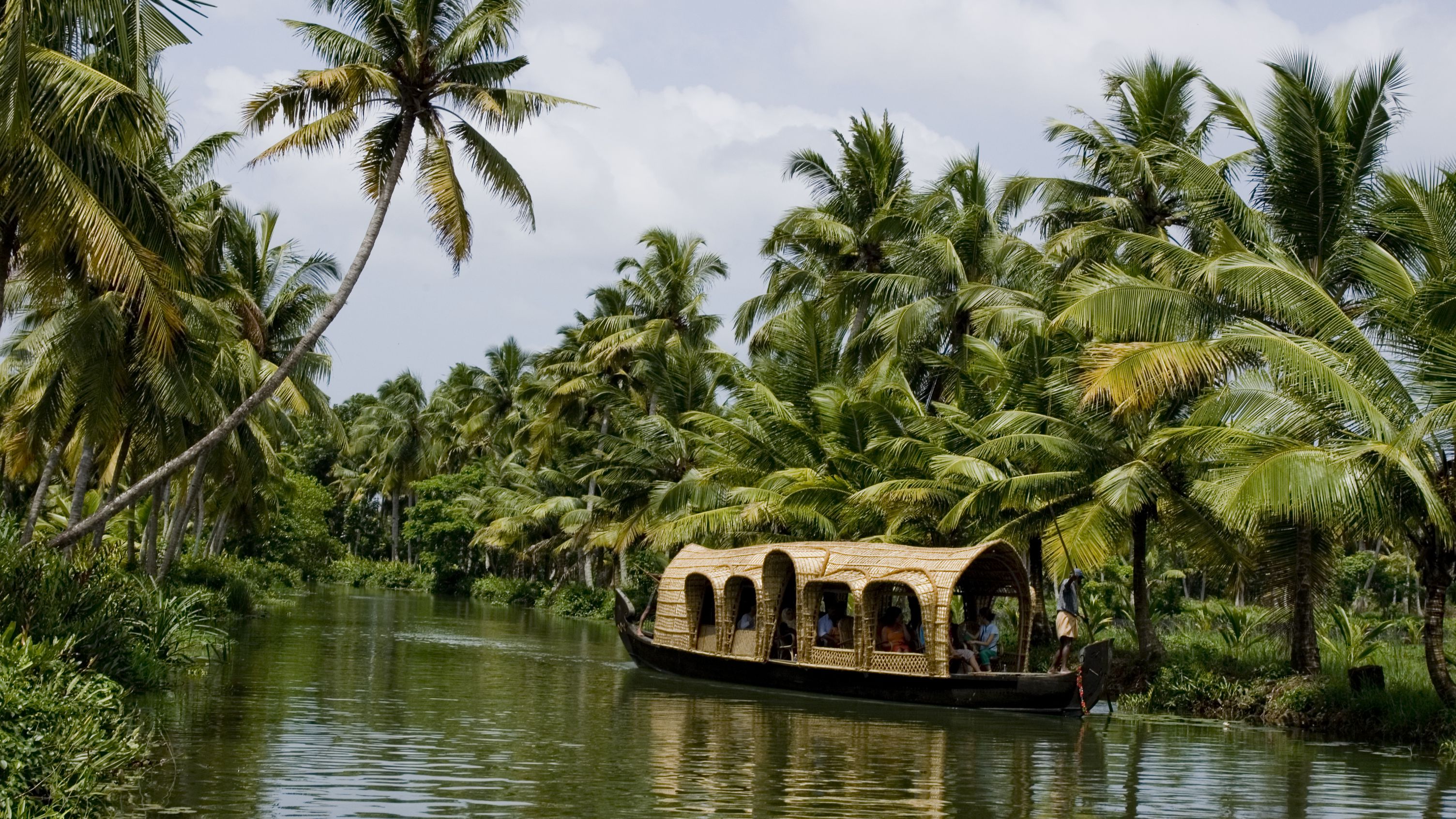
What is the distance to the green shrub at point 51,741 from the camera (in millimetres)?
6781

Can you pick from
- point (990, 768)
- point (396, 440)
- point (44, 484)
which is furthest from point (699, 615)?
point (396, 440)

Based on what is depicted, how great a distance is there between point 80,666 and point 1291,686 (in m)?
13.2

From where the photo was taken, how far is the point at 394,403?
187ft

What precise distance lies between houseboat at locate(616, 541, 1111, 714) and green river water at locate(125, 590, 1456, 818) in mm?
331

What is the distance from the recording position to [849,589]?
17359 millimetres

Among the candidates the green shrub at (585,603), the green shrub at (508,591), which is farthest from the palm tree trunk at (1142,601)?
the green shrub at (508,591)

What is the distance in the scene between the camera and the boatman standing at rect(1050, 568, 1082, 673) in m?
15.7

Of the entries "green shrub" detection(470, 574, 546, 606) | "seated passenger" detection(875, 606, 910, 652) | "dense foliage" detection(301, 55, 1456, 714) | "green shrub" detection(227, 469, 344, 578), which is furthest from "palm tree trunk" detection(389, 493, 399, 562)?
"seated passenger" detection(875, 606, 910, 652)

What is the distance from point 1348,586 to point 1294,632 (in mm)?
21377

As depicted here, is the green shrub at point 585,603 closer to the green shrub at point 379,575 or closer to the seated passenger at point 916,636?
the green shrub at point 379,575

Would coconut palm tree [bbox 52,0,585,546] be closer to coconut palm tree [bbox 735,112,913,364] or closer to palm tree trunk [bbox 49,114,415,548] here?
palm tree trunk [bbox 49,114,415,548]

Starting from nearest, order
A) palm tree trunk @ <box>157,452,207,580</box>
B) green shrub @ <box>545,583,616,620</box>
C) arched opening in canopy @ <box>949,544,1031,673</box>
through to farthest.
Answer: arched opening in canopy @ <box>949,544,1031,673</box>, palm tree trunk @ <box>157,452,207,580</box>, green shrub @ <box>545,583,616,620</box>

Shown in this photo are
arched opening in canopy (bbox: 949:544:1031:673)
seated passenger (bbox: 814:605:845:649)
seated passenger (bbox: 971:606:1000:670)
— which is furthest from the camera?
seated passenger (bbox: 814:605:845:649)

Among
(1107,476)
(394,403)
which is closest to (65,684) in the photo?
(1107,476)
